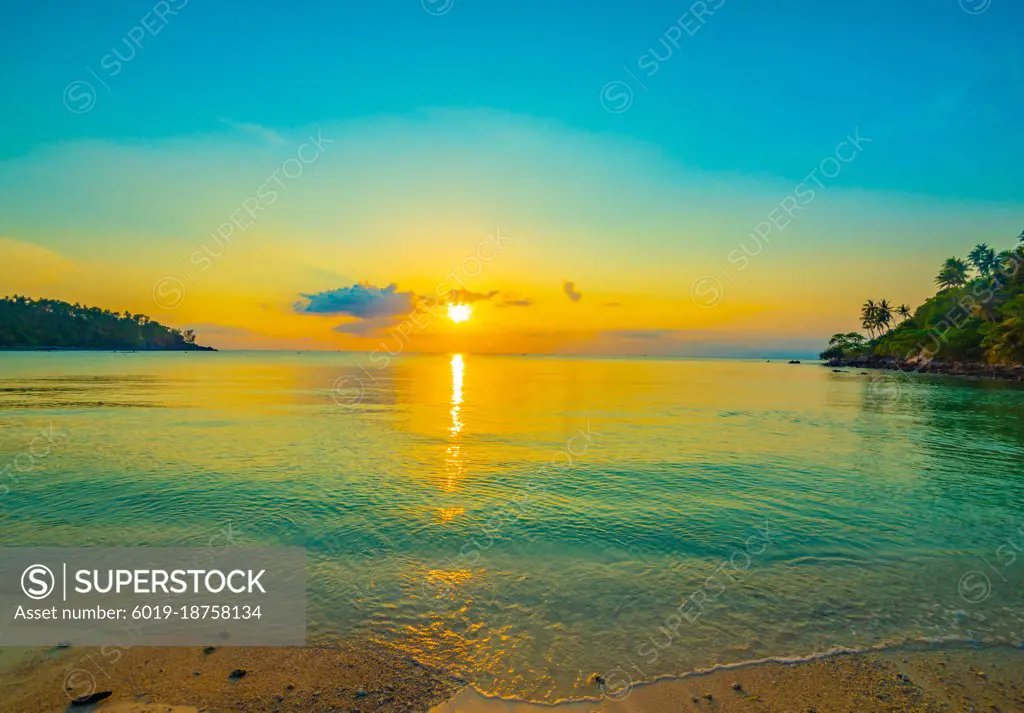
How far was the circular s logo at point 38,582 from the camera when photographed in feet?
35.9

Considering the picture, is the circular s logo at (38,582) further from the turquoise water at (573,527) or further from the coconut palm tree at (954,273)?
the coconut palm tree at (954,273)

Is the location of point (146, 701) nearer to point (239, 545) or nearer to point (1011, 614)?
point (239, 545)

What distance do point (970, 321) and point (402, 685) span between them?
7196 inches

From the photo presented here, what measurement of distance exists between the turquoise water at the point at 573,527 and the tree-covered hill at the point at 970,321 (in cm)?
11052

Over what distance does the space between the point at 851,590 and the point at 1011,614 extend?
281 centimetres

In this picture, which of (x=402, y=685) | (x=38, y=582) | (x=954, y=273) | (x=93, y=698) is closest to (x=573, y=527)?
(x=402, y=685)

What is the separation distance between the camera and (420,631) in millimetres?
9547

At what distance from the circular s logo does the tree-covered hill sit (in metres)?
154

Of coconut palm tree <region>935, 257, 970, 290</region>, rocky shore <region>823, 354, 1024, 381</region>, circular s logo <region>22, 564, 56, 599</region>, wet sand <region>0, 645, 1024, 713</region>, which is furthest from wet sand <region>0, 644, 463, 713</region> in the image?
coconut palm tree <region>935, 257, 970, 290</region>

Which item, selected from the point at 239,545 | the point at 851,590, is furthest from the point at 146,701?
the point at 851,590

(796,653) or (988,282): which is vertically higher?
(988,282)

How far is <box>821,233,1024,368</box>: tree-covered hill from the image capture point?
11588cm

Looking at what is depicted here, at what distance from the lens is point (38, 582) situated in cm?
1150

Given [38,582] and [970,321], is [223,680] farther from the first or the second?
[970,321]
